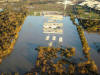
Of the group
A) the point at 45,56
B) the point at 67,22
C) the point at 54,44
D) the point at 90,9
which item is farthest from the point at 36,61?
the point at 90,9

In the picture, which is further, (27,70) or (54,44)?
(54,44)

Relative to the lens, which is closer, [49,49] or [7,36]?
[49,49]

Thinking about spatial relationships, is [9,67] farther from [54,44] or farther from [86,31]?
[86,31]

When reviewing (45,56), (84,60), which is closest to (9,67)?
(45,56)

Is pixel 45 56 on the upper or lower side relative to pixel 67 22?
lower

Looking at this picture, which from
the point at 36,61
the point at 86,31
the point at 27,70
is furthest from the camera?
the point at 86,31

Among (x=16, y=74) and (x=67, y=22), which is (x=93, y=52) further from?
(x=67, y=22)

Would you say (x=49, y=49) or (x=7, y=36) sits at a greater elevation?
(x=7, y=36)

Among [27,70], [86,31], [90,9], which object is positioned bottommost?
[27,70]

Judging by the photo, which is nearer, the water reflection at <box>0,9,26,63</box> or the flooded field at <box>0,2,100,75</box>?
the flooded field at <box>0,2,100,75</box>

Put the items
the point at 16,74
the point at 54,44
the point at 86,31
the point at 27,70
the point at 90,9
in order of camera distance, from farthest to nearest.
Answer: the point at 90,9 → the point at 86,31 → the point at 54,44 → the point at 27,70 → the point at 16,74

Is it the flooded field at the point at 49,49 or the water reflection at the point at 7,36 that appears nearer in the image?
the flooded field at the point at 49,49
